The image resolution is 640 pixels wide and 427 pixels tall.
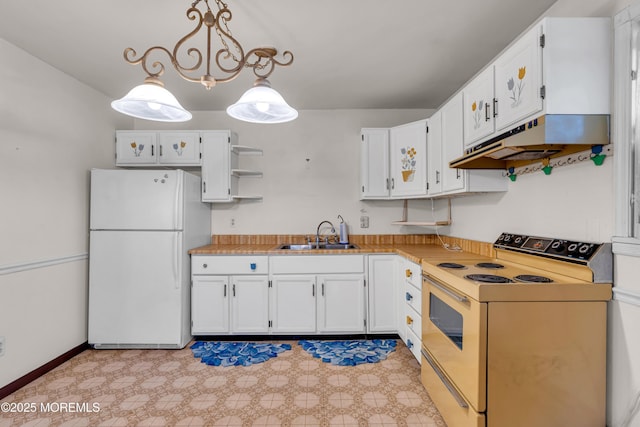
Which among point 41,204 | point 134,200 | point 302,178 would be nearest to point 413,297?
point 302,178

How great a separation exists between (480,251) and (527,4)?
174cm

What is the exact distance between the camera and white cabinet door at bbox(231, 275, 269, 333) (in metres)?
2.92

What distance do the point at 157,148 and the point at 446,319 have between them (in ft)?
10.2

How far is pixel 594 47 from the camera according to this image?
4.66ft

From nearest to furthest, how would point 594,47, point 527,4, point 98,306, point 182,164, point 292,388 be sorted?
point 594,47, point 527,4, point 292,388, point 98,306, point 182,164

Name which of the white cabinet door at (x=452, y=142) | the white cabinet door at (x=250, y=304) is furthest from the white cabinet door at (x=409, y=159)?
Answer: the white cabinet door at (x=250, y=304)

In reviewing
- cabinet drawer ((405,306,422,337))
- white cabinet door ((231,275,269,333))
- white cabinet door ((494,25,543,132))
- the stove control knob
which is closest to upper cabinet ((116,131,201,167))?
white cabinet door ((231,275,269,333))

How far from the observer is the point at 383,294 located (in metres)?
2.96

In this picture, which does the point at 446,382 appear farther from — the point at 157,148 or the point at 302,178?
the point at 157,148

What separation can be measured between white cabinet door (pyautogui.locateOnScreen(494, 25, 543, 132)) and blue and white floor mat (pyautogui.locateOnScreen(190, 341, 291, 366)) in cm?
248

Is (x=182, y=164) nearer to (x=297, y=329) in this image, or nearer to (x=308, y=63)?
(x=308, y=63)

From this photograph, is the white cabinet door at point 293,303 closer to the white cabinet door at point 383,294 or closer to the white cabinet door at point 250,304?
the white cabinet door at point 250,304

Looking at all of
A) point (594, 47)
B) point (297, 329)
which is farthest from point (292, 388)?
point (594, 47)

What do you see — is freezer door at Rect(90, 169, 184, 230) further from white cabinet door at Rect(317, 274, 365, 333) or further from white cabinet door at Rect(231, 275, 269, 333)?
white cabinet door at Rect(317, 274, 365, 333)
